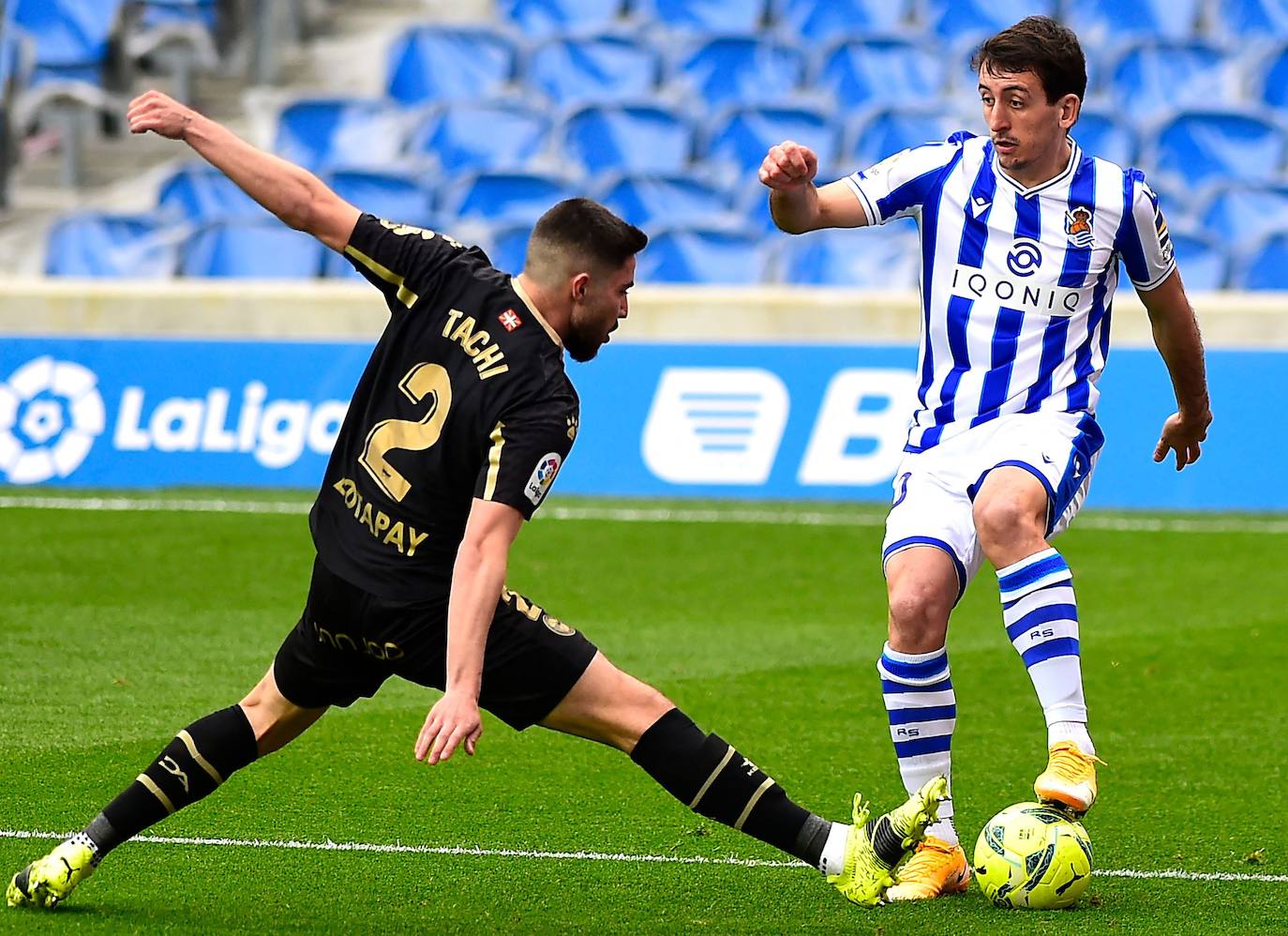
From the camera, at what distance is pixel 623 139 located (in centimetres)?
1500

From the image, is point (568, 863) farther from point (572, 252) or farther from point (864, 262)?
point (864, 262)

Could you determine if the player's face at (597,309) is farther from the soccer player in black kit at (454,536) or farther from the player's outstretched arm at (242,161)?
the player's outstretched arm at (242,161)

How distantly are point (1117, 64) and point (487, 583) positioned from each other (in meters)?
12.6

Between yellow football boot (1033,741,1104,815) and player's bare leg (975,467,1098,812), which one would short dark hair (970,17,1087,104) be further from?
yellow football boot (1033,741,1104,815)

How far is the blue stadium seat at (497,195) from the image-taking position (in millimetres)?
14102

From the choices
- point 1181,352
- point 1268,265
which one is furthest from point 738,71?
point 1181,352

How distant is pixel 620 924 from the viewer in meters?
4.57

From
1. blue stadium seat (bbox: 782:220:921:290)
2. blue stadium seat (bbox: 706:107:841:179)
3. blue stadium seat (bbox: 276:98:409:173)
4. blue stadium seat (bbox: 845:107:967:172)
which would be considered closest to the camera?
blue stadium seat (bbox: 782:220:921:290)

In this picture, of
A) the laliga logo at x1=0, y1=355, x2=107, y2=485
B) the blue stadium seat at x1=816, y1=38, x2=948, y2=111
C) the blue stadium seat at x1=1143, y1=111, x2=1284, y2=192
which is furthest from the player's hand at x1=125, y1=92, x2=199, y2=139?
the blue stadium seat at x1=816, y1=38, x2=948, y2=111

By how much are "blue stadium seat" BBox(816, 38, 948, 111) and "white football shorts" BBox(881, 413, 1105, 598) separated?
10.7m

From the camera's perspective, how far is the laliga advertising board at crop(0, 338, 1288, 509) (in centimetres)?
1111

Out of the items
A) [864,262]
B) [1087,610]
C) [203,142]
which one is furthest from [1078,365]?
[864,262]

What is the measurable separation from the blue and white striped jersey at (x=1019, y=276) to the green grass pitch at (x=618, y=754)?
1.27 metres

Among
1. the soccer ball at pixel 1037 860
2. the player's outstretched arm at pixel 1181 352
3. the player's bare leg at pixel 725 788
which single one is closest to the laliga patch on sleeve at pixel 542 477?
the player's bare leg at pixel 725 788
